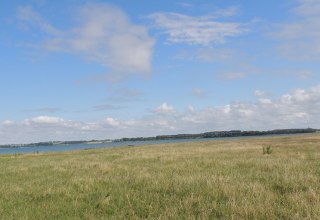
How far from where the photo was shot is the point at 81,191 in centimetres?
1385

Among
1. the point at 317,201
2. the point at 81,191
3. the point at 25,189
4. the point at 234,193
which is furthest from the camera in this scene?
the point at 25,189

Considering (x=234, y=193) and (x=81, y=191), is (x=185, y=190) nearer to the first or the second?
(x=234, y=193)

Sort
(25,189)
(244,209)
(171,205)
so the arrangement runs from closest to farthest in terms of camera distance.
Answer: (244,209)
(171,205)
(25,189)

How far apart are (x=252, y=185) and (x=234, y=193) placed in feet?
4.44

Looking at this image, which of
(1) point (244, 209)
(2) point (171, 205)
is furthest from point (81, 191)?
(1) point (244, 209)

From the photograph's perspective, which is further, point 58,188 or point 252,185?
point 58,188

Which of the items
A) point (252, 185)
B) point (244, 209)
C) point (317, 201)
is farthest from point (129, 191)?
point (317, 201)

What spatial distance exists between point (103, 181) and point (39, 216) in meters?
5.28

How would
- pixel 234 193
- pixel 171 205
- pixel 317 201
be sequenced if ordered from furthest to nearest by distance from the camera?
pixel 234 193, pixel 171 205, pixel 317 201

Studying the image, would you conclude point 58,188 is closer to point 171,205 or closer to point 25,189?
point 25,189

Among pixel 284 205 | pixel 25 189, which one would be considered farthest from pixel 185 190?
pixel 25 189

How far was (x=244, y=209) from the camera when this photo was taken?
9.27 meters

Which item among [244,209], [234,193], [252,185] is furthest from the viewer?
[252,185]

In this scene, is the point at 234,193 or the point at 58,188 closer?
the point at 234,193
